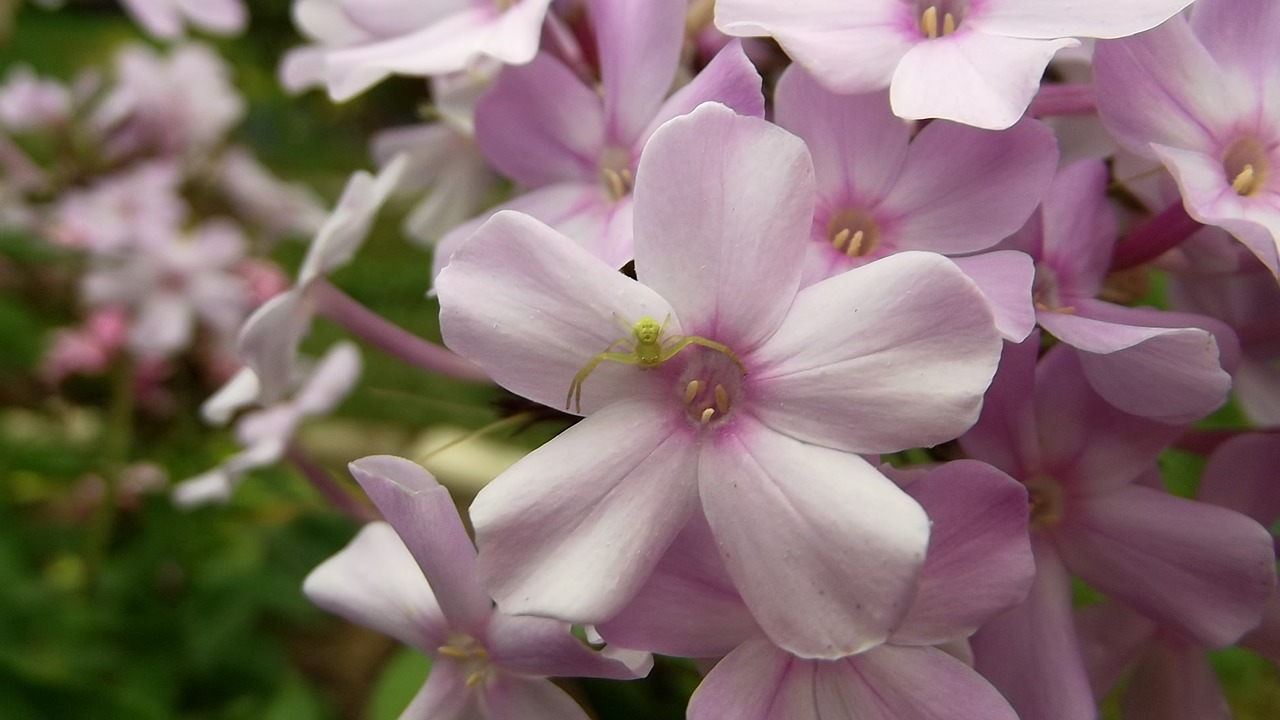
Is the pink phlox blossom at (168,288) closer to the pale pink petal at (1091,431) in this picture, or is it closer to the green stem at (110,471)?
the green stem at (110,471)

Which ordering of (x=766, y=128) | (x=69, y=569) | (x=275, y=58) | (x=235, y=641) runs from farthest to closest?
(x=275, y=58) → (x=69, y=569) → (x=235, y=641) → (x=766, y=128)

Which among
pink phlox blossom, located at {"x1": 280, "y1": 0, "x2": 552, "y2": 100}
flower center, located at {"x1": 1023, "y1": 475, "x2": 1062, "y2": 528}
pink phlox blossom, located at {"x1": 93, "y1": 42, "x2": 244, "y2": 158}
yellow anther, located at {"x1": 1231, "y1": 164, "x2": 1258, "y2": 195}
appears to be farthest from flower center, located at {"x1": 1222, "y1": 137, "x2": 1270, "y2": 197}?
pink phlox blossom, located at {"x1": 93, "y1": 42, "x2": 244, "y2": 158}

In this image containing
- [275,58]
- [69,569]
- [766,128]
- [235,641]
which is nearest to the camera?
[766,128]

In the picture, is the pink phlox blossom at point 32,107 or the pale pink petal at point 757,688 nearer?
the pale pink petal at point 757,688

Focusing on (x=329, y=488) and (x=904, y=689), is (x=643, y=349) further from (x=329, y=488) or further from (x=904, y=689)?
(x=329, y=488)

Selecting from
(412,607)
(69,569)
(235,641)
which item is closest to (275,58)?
(69,569)

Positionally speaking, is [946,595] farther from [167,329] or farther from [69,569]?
[69,569]

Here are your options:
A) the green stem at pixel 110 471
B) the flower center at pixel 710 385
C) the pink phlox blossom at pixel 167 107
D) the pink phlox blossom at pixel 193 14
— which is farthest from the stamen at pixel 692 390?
the pink phlox blossom at pixel 167 107
